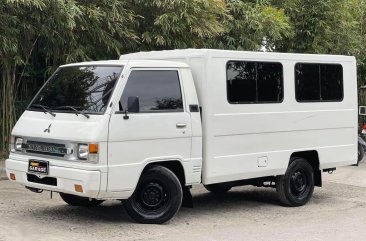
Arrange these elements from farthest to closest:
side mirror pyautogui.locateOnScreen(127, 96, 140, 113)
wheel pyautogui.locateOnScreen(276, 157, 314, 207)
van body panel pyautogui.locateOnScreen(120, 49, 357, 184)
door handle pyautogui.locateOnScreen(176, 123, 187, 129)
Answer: wheel pyautogui.locateOnScreen(276, 157, 314, 207)
van body panel pyautogui.locateOnScreen(120, 49, 357, 184)
door handle pyautogui.locateOnScreen(176, 123, 187, 129)
side mirror pyautogui.locateOnScreen(127, 96, 140, 113)

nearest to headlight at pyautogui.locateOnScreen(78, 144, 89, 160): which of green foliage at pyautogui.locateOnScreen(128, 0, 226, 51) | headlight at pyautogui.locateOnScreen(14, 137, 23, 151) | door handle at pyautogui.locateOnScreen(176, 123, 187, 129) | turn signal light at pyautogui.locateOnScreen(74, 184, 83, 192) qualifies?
turn signal light at pyautogui.locateOnScreen(74, 184, 83, 192)

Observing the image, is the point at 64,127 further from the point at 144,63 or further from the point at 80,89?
the point at 144,63

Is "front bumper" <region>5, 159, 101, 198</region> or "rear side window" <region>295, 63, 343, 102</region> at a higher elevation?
"rear side window" <region>295, 63, 343, 102</region>

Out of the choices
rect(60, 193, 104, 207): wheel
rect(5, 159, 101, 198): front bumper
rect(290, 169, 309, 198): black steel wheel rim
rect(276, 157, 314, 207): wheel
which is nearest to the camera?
rect(5, 159, 101, 198): front bumper

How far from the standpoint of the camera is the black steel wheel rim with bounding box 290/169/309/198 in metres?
8.40

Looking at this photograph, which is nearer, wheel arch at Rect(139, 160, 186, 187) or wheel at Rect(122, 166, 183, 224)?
wheel at Rect(122, 166, 183, 224)

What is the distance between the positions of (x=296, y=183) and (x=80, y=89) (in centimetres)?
354

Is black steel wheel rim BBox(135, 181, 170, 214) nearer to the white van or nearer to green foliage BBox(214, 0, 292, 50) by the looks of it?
the white van

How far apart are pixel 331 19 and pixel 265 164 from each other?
8573 mm

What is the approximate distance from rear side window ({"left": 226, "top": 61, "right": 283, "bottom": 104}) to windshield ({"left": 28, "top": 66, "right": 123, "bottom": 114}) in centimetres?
156

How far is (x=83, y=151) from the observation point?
20.8ft

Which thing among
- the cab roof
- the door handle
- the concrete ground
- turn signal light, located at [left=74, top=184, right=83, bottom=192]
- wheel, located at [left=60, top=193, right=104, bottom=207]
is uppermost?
the cab roof

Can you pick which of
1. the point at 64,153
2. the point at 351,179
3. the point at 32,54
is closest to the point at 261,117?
the point at 64,153

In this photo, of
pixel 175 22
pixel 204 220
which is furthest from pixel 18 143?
pixel 175 22
